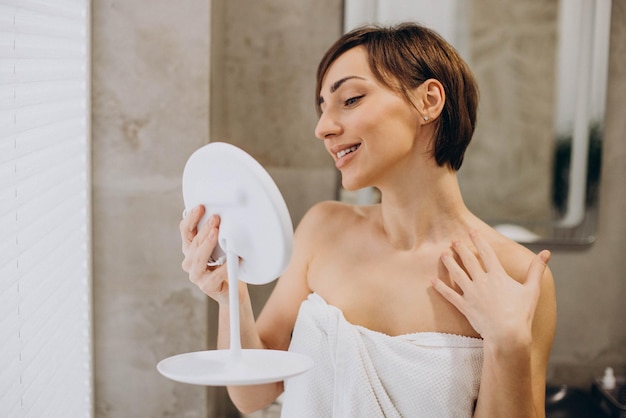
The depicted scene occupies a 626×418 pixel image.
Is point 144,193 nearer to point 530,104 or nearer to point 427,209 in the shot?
point 427,209

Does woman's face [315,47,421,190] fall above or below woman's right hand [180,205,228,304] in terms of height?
above

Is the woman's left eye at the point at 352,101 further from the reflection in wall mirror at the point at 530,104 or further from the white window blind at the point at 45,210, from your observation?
the reflection in wall mirror at the point at 530,104

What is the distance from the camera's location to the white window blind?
0.90m

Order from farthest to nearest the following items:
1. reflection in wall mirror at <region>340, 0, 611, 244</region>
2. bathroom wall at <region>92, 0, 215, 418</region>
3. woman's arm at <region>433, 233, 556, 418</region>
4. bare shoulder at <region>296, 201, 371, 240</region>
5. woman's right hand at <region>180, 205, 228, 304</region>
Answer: reflection in wall mirror at <region>340, 0, 611, 244</region>, bathroom wall at <region>92, 0, 215, 418</region>, bare shoulder at <region>296, 201, 371, 240</region>, woman's arm at <region>433, 233, 556, 418</region>, woman's right hand at <region>180, 205, 228, 304</region>

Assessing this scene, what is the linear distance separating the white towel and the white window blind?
0.43m

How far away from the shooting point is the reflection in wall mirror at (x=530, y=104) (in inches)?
63.4

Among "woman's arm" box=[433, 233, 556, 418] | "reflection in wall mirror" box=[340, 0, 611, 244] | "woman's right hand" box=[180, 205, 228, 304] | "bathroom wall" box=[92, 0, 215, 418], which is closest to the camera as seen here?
"woman's right hand" box=[180, 205, 228, 304]

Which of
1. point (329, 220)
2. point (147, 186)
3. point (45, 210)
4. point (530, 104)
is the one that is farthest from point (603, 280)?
point (45, 210)

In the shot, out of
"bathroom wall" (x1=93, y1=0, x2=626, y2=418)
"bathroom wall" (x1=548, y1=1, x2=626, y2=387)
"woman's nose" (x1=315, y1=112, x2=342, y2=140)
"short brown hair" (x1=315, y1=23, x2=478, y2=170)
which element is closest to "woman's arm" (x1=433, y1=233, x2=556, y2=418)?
"short brown hair" (x1=315, y1=23, x2=478, y2=170)

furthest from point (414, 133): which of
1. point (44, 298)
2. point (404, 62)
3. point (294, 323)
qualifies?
point (44, 298)

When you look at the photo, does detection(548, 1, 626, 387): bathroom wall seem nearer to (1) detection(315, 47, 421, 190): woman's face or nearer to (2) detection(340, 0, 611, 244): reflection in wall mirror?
(2) detection(340, 0, 611, 244): reflection in wall mirror

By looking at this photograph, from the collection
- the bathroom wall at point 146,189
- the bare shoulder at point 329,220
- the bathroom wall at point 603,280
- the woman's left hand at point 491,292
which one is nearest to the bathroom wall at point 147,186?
the bathroom wall at point 146,189

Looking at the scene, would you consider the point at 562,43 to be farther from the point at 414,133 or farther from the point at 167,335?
the point at 167,335

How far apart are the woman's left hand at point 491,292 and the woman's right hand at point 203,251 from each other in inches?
13.9
